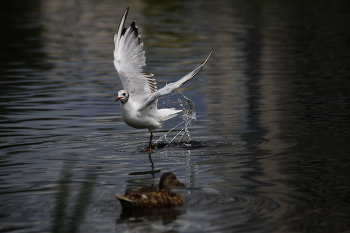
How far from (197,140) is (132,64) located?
6.24ft

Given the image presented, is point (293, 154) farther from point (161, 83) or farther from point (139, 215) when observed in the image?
point (161, 83)

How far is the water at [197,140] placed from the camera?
8.49m

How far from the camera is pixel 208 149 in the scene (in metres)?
12.5

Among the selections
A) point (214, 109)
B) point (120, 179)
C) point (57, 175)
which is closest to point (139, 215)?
point (120, 179)

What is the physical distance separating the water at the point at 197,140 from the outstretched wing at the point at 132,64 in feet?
3.20

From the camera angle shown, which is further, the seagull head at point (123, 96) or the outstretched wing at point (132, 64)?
the outstretched wing at point (132, 64)

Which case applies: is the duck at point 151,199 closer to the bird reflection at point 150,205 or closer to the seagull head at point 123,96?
the bird reflection at point 150,205

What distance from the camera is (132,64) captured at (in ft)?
44.6

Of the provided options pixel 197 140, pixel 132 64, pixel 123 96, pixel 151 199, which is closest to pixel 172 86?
pixel 123 96

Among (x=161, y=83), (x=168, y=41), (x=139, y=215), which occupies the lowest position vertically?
(x=139, y=215)

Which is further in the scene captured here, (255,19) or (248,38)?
(255,19)

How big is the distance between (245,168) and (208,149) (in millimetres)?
1602

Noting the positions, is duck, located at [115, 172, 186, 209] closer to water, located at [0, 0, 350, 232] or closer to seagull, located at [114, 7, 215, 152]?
water, located at [0, 0, 350, 232]

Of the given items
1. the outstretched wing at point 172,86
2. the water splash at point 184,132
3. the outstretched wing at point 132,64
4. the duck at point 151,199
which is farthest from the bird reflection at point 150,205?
the outstretched wing at point 132,64
